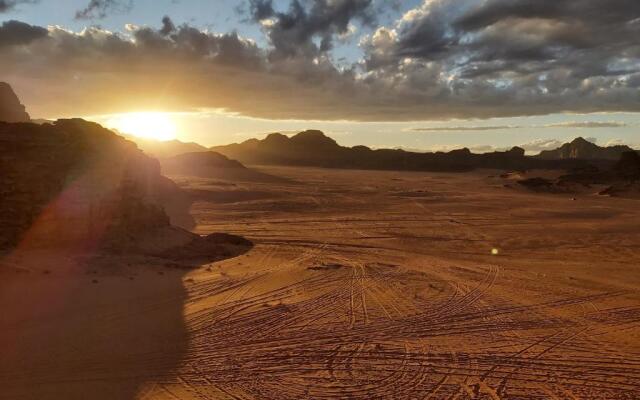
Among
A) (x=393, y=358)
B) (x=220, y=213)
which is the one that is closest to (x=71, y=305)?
(x=393, y=358)

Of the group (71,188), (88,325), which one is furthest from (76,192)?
(88,325)

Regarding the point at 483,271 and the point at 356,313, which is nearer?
the point at 356,313

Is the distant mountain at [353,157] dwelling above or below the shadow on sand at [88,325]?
above

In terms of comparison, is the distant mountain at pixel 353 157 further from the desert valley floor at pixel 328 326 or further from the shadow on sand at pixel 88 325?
the shadow on sand at pixel 88 325

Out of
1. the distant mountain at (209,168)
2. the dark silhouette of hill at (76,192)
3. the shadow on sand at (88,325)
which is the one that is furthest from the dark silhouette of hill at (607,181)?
the shadow on sand at (88,325)

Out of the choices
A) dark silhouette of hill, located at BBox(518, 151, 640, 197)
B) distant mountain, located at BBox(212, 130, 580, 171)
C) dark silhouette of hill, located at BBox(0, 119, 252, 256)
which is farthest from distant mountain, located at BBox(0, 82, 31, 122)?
distant mountain, located at BBox(212, 130, 580, 171)

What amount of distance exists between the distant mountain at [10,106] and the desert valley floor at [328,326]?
1484 centimetres

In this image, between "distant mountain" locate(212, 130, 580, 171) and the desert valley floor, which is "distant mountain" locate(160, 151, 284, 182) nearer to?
"distant mountain" locate(212, 130, 580, 171)

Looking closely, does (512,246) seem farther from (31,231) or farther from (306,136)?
(306,136)

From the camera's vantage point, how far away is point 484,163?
106250 millimetres

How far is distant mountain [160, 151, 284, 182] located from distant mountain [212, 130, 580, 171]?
38.2 metres

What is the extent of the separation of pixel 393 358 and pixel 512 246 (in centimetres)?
1239

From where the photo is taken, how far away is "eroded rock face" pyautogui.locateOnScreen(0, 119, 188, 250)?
1216 cm

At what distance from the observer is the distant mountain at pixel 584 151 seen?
122m
